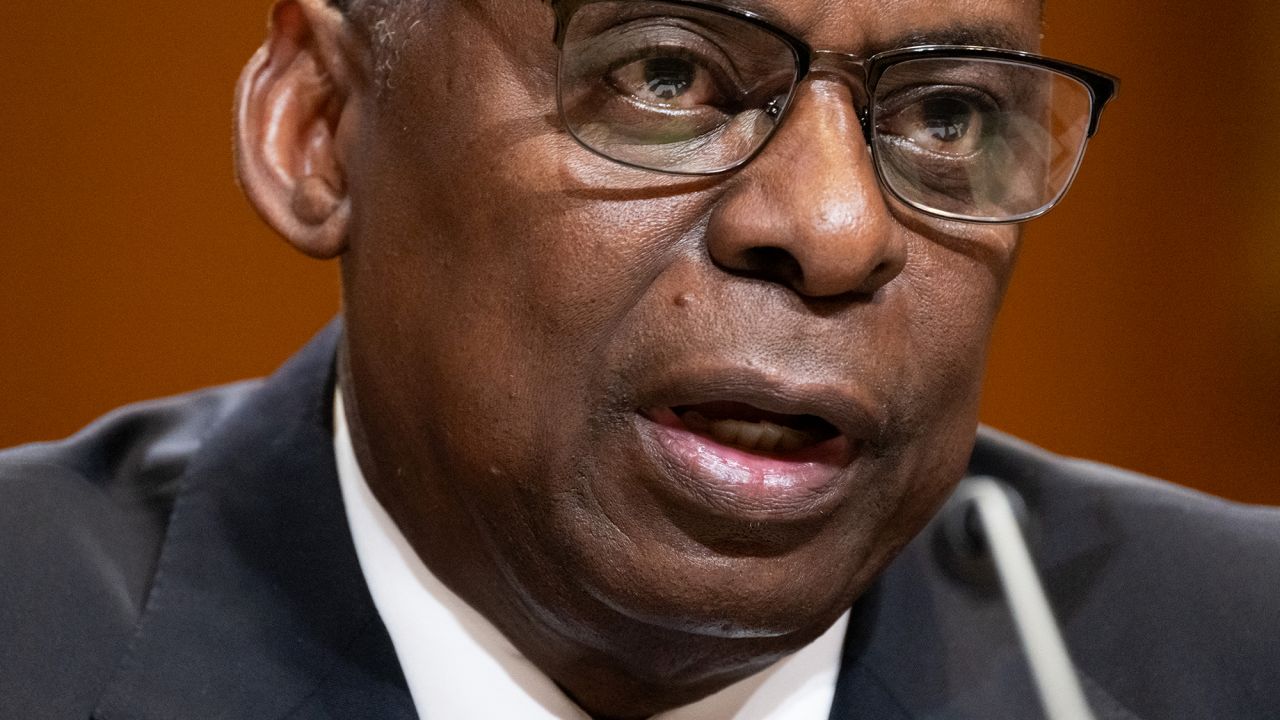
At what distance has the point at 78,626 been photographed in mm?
1249

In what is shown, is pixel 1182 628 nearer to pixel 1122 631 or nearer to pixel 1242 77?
pixel 1122 631

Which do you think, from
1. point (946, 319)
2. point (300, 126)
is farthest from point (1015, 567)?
point (300, 126)

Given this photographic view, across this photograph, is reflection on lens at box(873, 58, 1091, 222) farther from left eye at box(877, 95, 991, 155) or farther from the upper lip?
the upper lip

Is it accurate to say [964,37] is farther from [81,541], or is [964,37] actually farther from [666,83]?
[81,541]

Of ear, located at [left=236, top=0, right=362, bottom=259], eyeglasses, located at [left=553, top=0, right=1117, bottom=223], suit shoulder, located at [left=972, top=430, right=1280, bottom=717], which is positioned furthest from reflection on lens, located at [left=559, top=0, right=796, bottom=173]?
suit shoulder, located at [left=972, top=430, right=1280, bottom=717]

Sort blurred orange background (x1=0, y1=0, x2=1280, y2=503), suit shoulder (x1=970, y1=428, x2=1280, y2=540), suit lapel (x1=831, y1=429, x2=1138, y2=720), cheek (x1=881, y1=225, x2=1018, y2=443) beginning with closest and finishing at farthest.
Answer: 1. cheek (x1=881, y1=225, x2=1018, y2=443)
2. suit lapel (x1=831, y1=429, x2=1138, y2=720)
3. suit shoulder (x1=970, y1=428, x2=1280, y2=540)
4. blurred orange background (x1=0, y1=0, x2=1280, y2=503)

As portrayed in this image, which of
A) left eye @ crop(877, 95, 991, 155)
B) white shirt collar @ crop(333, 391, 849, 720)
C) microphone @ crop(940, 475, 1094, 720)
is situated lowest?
microphone @ crop(940, 475, 1094, 720)

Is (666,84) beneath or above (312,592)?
above

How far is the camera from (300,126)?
1.28 meters

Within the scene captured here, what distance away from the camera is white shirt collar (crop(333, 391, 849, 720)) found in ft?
4.18

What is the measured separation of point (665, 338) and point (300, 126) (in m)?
0.45

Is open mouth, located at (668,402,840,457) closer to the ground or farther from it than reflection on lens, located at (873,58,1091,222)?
closer to the ground

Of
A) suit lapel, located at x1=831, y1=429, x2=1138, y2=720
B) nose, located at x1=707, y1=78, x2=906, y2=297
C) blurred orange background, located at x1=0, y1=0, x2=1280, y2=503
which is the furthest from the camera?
blurred orange background, located at x1=0, y1=0, x2=1280, y2=503

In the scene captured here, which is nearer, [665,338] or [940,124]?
[665,338]
